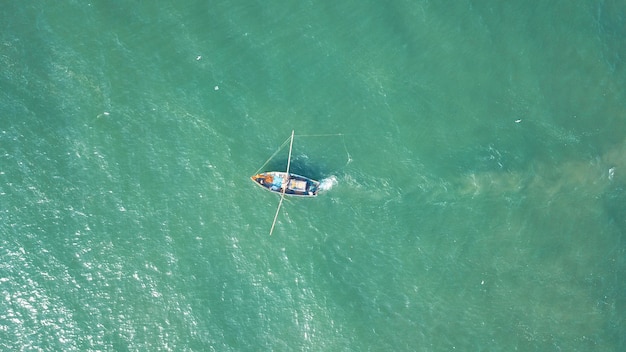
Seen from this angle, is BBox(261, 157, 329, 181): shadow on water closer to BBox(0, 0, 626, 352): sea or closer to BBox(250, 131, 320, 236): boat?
BBox(0, 0, 626, 352): sea

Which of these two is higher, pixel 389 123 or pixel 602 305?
pixel 389 123

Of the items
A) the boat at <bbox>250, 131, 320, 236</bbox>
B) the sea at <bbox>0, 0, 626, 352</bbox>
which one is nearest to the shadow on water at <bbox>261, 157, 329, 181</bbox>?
the sea at <bbox>0, 0, 626, 352</bbox>

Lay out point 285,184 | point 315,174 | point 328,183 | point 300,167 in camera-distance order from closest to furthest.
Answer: point 285,184 → point 328,183 → point 315,174 → point 300,167

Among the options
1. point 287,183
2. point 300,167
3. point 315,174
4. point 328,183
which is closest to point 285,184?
point 287,183

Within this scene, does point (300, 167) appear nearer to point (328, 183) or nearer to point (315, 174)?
point (315, 174)

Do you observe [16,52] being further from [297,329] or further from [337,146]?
[297,329]

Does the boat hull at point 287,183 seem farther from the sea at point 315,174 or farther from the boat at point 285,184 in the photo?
the sea at point 315,174

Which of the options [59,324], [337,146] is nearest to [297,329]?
[337,146]
